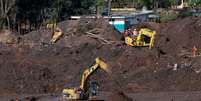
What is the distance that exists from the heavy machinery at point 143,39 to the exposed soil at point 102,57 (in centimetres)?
54

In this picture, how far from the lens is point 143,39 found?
117 ft

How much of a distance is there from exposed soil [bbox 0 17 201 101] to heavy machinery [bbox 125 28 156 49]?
21.3 inches

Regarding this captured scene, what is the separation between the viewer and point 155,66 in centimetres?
2897

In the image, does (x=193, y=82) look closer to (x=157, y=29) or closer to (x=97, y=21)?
(x=97, y=21)

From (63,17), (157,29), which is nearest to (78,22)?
(157,29)

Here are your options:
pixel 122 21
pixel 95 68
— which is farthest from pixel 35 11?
Answer: pixel 95 68

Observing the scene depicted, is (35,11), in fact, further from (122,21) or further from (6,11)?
(122,21)

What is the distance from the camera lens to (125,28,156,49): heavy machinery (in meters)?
34.5

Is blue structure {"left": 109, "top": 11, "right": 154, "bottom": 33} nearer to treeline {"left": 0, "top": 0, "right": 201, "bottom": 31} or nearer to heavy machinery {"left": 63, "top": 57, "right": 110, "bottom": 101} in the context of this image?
treeline {"left": 0, "top": 0, "right": 201, "bottom": 31}

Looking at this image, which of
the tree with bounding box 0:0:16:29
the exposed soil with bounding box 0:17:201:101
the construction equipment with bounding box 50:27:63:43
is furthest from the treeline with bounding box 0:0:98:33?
the construction equipment with bounding box 50:27:63:43

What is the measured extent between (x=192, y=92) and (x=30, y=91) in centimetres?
677

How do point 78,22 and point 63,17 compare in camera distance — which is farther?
point 63,17

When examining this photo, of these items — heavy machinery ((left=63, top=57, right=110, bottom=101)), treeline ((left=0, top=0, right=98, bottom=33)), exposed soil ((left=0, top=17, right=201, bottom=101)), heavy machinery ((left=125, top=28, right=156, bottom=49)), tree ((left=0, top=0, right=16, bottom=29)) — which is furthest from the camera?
treeline ((left=0, top=0, right=98, bottom=33))

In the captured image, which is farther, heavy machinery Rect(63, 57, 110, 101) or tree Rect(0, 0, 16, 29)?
tree Rect(0, 0, 16, 29)
